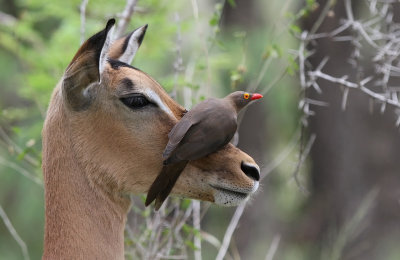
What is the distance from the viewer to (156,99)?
4.84 metres

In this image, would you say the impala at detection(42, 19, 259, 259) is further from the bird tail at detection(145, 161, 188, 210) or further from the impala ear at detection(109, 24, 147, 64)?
the impala ear at detection(109, 24, 147, 64)

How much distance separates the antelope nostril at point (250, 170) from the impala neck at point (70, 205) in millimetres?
864

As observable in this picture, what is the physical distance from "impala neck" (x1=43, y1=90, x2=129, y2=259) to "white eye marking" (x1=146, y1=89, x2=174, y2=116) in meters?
0.55

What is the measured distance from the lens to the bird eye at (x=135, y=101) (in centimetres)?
485

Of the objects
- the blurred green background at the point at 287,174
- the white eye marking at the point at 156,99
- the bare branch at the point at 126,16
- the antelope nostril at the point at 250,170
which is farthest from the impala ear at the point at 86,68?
the blurred green background at the point at 287,174

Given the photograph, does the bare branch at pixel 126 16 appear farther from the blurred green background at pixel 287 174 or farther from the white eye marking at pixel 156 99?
the blurred green background at pixel 287 174

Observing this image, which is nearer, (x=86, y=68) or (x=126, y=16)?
(x=86, y=68)

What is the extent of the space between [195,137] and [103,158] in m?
0.65

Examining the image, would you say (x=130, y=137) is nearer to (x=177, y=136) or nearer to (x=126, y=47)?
(x=177, y=136)

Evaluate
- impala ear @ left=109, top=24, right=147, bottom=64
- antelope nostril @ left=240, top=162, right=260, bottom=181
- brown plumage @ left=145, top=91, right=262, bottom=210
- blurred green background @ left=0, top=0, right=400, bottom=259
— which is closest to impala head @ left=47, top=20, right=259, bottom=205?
antelope nostril @ left=240, top=162, right=260, bottom=181

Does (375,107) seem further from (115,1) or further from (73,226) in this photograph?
(73,226)

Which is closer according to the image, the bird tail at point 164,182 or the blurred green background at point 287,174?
the bird tail at point 164,182

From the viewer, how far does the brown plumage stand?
4.58 metres

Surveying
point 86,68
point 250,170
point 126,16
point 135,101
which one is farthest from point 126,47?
point 126,16
